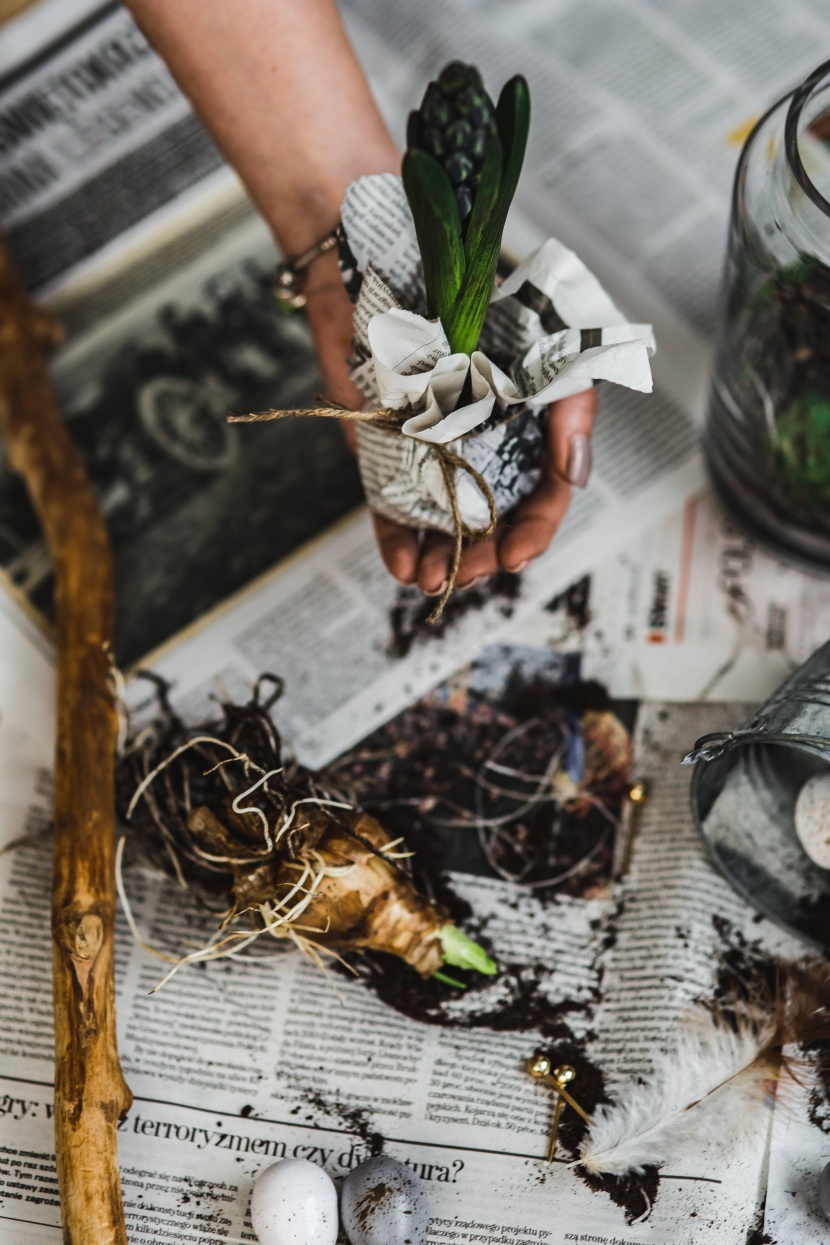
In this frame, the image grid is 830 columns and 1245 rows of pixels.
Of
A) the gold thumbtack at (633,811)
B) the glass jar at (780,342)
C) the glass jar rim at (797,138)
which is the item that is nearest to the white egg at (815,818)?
the gold thumbtack at (633,811)

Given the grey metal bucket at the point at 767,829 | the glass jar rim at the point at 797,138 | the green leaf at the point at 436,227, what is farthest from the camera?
the grey metal bucket at the point at 767,829

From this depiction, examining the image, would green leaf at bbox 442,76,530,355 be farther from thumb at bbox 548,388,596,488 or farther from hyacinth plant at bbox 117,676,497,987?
hyacinth plant at bbox 117,676,497,987

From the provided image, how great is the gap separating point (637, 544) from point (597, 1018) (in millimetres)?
424

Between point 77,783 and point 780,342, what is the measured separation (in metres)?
0.67

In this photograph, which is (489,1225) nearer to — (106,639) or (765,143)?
(106,639)

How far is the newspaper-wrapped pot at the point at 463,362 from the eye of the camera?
0.61 m

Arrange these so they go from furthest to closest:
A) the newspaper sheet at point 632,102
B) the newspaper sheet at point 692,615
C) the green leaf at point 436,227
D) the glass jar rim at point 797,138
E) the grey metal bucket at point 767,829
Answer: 1. the newspaper sheet at point 632,102
2. the newspaper sheet at point 692,615
3. the grey metal bucket at point 767,829
4. the glass jar rim at point 797,138
5. the green leaf at point 436,227

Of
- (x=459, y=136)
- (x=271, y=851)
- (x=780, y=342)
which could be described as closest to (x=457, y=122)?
(x=459, y=136)

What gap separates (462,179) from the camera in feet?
1.92

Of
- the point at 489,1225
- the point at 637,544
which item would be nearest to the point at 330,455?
the point at 637,544

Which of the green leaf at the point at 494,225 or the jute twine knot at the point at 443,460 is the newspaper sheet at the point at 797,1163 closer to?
the jute twine knot at the point at 443,460

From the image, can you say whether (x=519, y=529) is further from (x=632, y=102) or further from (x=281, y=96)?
(x=632, y=102)

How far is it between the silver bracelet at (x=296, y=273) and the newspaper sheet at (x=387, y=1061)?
496 mm

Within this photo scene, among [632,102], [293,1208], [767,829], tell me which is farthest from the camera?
[632,102]
